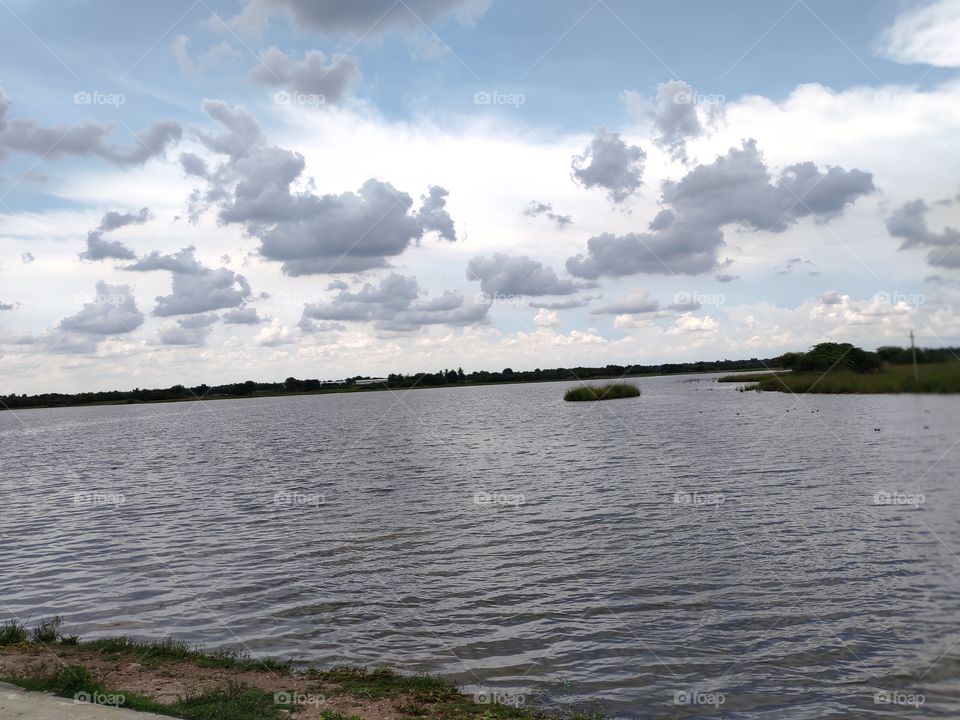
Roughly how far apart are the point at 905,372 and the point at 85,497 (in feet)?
136

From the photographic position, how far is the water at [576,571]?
41.1ft

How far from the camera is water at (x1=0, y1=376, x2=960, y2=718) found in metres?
12.5

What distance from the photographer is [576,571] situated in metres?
→ 19.3

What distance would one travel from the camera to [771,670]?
1262cm

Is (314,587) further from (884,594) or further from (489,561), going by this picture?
(884,594)

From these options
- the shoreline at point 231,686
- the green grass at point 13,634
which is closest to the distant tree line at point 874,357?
the shoreline at point 231,686

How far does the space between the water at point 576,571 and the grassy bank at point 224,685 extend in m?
1.08

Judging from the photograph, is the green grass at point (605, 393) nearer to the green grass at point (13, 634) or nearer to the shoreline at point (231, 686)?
the green grass at point (13, 634)

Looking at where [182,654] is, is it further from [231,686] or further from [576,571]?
[576,571]

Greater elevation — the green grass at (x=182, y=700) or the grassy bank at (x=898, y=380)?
the grassy bank at (x=898, y=380)

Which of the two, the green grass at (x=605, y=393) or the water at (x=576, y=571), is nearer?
the water at (x=576, y=571)

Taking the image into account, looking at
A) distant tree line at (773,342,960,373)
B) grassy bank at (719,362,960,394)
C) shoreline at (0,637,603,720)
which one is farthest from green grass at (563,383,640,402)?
grassy bank at (719,362,960,394)

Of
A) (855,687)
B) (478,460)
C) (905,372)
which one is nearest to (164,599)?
(855,687)

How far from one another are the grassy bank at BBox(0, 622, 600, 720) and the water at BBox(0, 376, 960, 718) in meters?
1.08
